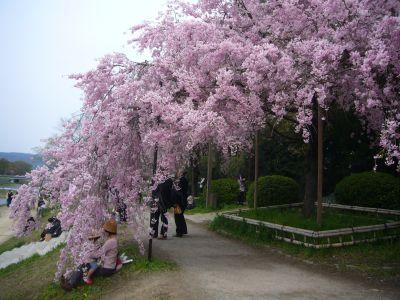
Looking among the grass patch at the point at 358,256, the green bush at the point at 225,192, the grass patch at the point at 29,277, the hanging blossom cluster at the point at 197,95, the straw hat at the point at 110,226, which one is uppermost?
the hanging blossom cluster at the point at 197,95

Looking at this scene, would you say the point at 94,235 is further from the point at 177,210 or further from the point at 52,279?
the point at 177,210

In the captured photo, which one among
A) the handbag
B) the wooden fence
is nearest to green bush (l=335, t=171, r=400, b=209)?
the wooden fence

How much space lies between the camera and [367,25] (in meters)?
8.85

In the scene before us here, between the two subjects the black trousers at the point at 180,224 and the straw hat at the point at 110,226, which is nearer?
the straw hat at the point at 110,226

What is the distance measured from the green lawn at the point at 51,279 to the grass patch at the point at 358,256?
8.99 ft

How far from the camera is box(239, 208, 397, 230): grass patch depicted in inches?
380

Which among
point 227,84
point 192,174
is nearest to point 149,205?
point 227,84

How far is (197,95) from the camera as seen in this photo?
28.6 feet

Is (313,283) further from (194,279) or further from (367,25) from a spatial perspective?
(367,25)

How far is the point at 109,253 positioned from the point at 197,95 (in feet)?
11.9

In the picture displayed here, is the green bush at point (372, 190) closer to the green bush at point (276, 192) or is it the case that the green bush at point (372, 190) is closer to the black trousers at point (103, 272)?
the green bush at point (276, 192)

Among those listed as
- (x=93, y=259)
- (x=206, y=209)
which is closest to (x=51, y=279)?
(x=93, y=259)

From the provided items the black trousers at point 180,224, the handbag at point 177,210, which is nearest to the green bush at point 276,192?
the black trousers at point 180,224

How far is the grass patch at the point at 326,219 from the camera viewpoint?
965 cm
